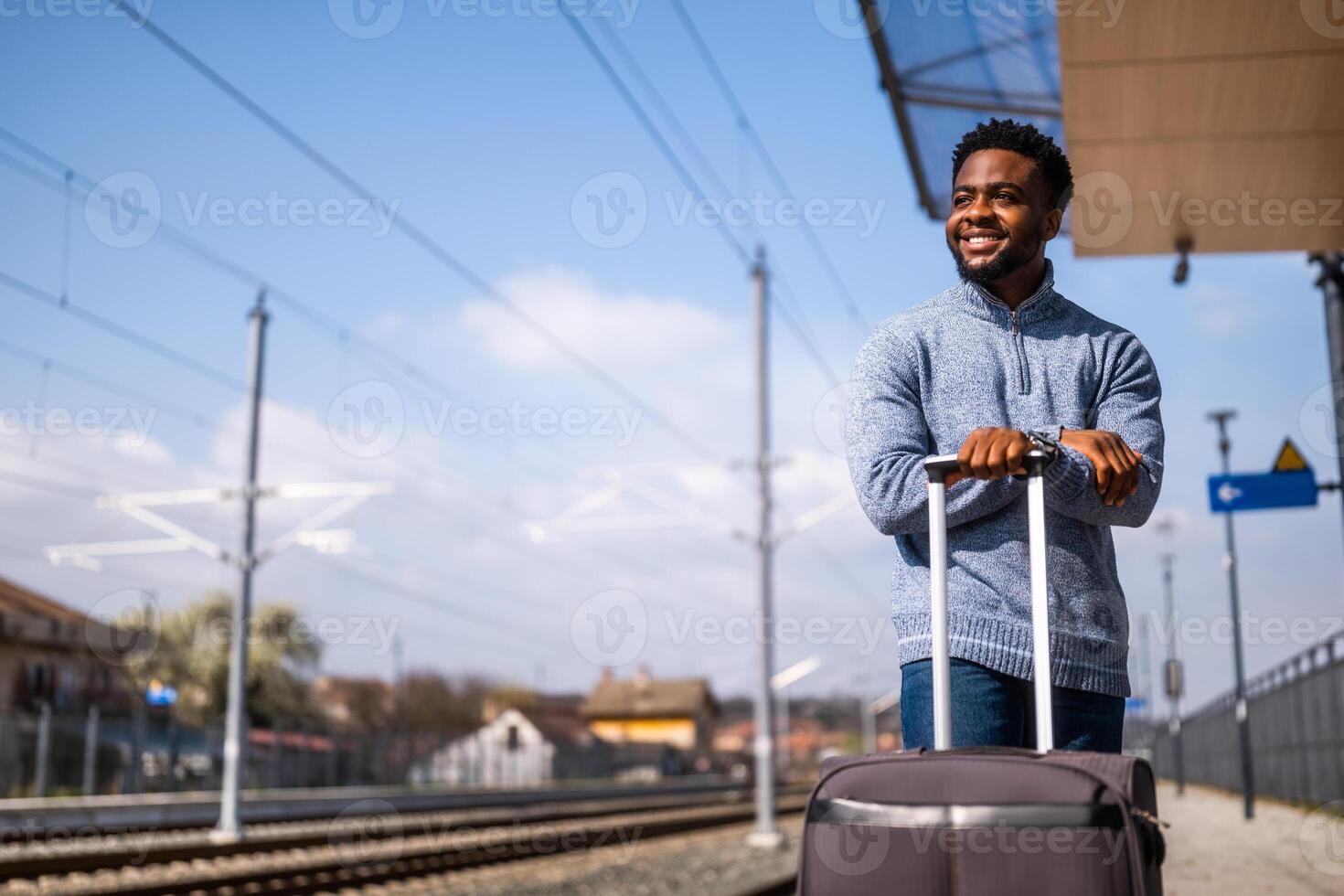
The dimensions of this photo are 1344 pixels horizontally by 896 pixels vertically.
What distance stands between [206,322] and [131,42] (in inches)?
328

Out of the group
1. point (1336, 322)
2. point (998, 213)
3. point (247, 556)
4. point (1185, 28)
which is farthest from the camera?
point (247, 556)

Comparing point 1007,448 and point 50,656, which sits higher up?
point 50,656

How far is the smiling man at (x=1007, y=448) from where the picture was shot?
245 centimetres

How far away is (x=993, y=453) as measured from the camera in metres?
2.33

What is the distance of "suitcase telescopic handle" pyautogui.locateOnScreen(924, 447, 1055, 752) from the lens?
2320mm

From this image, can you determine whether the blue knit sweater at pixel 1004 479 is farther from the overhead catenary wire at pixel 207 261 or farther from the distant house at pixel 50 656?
the distant house at pixel 50 656

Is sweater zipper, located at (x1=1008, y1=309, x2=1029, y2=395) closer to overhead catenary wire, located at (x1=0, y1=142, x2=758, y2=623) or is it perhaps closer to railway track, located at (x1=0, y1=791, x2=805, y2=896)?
railway track, located at (x1=0, y1=791, x2=805, y2=896)

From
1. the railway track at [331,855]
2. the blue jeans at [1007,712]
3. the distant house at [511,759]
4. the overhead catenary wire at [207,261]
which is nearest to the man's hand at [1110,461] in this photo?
the blue jeans at [1007,712]

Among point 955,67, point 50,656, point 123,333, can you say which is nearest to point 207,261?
point 123,333

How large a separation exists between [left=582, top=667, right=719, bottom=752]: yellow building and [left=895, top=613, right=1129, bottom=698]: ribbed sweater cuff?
94105mm

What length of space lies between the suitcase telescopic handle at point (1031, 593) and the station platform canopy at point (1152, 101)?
4.58 meters

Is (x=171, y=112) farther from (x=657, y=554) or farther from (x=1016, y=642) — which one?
(x=657, y=554)

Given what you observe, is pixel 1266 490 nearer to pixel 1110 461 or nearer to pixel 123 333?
pixel 1110 461

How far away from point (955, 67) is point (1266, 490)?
20.3 feet
